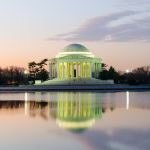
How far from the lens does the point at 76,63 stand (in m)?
100

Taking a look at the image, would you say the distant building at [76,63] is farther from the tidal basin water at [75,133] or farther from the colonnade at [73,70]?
the tidal basin water at [75,133]

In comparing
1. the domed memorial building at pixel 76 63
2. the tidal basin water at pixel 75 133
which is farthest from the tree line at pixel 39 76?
the tidal basin water at pixel 75 133

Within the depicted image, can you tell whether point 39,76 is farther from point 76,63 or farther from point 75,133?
point 75,133

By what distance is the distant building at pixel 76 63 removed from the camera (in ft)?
324

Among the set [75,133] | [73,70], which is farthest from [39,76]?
[75,133]

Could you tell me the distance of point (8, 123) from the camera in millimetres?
17609

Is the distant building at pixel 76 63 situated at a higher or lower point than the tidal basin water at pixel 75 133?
higher

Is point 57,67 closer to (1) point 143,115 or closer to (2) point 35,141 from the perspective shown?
(1) point 143,115

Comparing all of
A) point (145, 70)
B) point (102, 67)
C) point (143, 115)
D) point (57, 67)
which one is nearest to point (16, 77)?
point (57, 67)

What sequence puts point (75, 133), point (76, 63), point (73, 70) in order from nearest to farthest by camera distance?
point (75, 133), point (76, 63), point (73, 70)

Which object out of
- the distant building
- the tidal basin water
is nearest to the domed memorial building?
the distant building

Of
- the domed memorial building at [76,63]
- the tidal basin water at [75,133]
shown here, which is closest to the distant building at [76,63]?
the domed memorial building at [76,63]

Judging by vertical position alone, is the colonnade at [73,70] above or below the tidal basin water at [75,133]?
above

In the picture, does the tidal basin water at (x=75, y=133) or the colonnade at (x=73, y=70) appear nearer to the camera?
the tidal basin water at (x=75, y=133)
